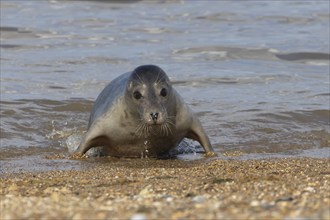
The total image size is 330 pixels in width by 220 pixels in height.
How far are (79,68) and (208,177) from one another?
850cm

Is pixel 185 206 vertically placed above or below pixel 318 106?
above

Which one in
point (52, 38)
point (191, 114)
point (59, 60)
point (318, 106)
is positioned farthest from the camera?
point (52, 38)

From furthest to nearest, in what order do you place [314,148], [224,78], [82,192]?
[224,78]
[314,148]
[82,192]

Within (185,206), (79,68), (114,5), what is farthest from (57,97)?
(114,5)

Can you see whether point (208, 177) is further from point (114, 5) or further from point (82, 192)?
point (114, 5)

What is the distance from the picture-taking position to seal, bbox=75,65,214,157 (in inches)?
352

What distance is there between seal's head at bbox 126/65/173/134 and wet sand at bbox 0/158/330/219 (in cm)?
47

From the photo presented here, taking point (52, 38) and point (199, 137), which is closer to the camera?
point (199, 137)

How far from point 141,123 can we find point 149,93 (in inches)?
13.6

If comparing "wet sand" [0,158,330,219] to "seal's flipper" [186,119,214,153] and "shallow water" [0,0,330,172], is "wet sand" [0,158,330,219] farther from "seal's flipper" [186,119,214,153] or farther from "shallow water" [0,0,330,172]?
"shallow water" [0,0,330,172]

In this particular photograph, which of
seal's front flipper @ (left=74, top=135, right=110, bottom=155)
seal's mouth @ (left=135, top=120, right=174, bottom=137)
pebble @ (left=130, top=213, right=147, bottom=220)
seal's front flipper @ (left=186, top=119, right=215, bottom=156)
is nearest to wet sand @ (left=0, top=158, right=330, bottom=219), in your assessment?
pebble @ (left=130, top=213, right=147, bottom=220)

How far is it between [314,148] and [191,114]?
5.22 feet

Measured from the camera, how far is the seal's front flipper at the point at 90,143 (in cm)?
927

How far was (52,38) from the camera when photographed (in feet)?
59.1
